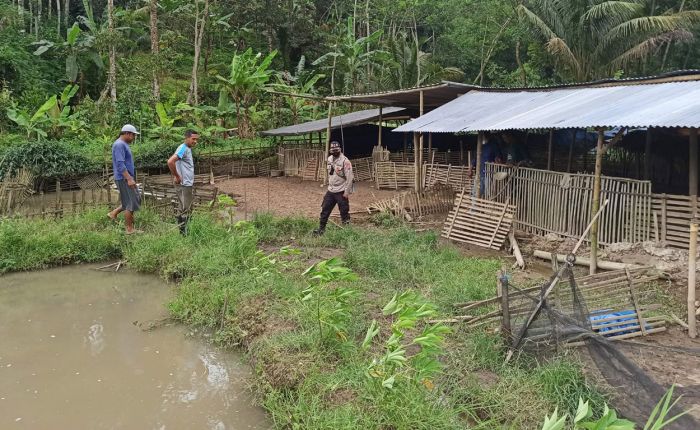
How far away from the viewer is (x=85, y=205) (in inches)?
367

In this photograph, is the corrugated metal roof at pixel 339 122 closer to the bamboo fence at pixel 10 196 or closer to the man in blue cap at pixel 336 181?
the man in blue cap at pixel 336 181

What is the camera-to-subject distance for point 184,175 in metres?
8.09

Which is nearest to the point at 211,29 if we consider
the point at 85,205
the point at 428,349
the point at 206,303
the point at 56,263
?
the point at 85,205

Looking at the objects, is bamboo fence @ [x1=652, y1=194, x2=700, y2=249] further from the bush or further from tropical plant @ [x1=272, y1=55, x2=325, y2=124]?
tropical plant @ [x1=272, y1=55, x2=325, y2=124]

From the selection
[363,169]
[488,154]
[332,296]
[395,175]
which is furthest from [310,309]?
[363,169]

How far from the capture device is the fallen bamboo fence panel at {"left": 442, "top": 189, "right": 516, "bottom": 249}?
818 centimetres

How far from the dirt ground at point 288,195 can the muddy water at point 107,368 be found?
4.03 metres

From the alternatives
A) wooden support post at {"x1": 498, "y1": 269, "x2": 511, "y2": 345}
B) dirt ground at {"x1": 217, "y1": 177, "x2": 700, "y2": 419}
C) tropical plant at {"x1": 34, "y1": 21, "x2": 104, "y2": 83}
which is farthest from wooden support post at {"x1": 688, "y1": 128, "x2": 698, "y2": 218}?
tropical plant at {"x1": 34, "y1": 21, "x2": 104, "y2": 83}

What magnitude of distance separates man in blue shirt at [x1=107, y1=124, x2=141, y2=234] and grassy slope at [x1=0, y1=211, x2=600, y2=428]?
1.07 feet

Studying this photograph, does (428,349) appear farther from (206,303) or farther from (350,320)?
(206,303)

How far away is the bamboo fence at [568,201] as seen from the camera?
6.95 metres

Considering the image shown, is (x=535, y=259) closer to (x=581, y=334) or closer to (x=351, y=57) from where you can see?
(x=581, y=334)

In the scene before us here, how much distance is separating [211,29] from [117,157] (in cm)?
1880

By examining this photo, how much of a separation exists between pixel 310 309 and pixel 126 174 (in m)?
4.08
